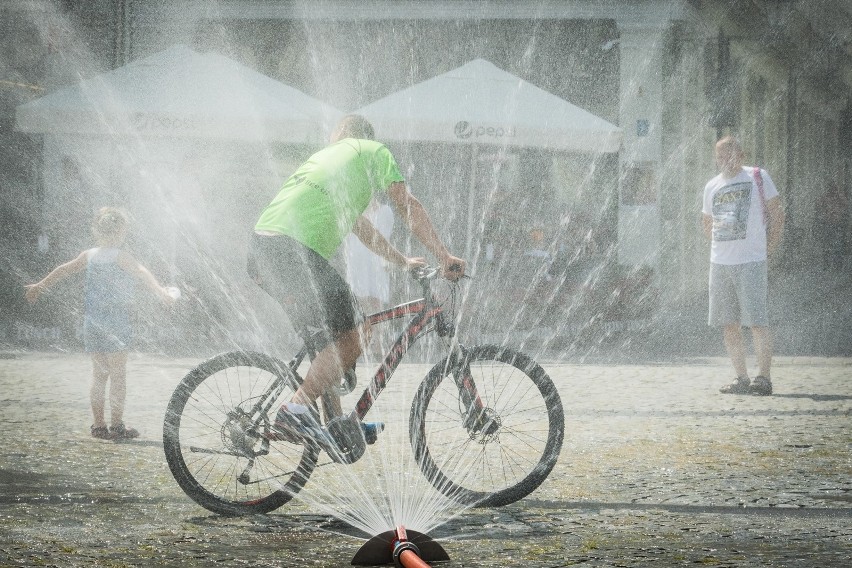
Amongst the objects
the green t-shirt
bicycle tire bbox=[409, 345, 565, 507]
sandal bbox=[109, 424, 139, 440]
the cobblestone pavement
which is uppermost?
the green t-shirt

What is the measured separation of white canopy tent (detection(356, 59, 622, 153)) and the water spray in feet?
28.6

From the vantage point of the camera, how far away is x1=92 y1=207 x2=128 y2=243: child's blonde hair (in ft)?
20.4

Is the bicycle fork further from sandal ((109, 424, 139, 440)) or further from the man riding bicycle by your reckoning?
sandal ((109, 424, 139, 440))

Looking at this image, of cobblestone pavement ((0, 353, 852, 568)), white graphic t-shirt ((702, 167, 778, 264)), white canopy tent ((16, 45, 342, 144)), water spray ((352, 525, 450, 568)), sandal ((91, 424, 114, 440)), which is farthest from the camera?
white canopy tent ((16, 45, 342, 144))

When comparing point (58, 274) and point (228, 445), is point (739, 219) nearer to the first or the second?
point (58, 274)

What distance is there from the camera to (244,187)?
16.0 metres

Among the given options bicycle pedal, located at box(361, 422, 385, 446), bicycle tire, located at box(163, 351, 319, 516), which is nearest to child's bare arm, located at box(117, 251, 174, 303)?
bicycle tire, located at box(163, 351, 319, 516)

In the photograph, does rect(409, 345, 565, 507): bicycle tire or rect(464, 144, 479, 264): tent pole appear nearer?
rect(409, 345, 565, 507): bicycle tire

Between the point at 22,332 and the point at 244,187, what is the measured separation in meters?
4.92

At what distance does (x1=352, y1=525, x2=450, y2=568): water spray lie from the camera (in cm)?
355

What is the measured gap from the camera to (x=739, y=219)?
800cm

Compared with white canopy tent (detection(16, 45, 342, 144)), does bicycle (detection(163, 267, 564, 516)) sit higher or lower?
lower

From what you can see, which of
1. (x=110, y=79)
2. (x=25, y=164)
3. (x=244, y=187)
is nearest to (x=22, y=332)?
(x=110, y=79)

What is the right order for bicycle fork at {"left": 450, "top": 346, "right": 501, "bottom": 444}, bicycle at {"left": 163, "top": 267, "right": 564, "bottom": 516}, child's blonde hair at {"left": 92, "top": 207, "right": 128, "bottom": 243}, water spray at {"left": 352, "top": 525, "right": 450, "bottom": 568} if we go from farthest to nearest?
child's blonde hair at {"left": 92, "top": 207, "right": 128, "bottom": 243}
bicycle fork at {"left": 450, "top": 346, "right": 501, "bottom": 444}
bicycle at {"left": 163, "top": 267, "right": 564, "bottom": 516}
water spray at {"left": 352, "top": 525, "right": 450, "bottom": 568}
